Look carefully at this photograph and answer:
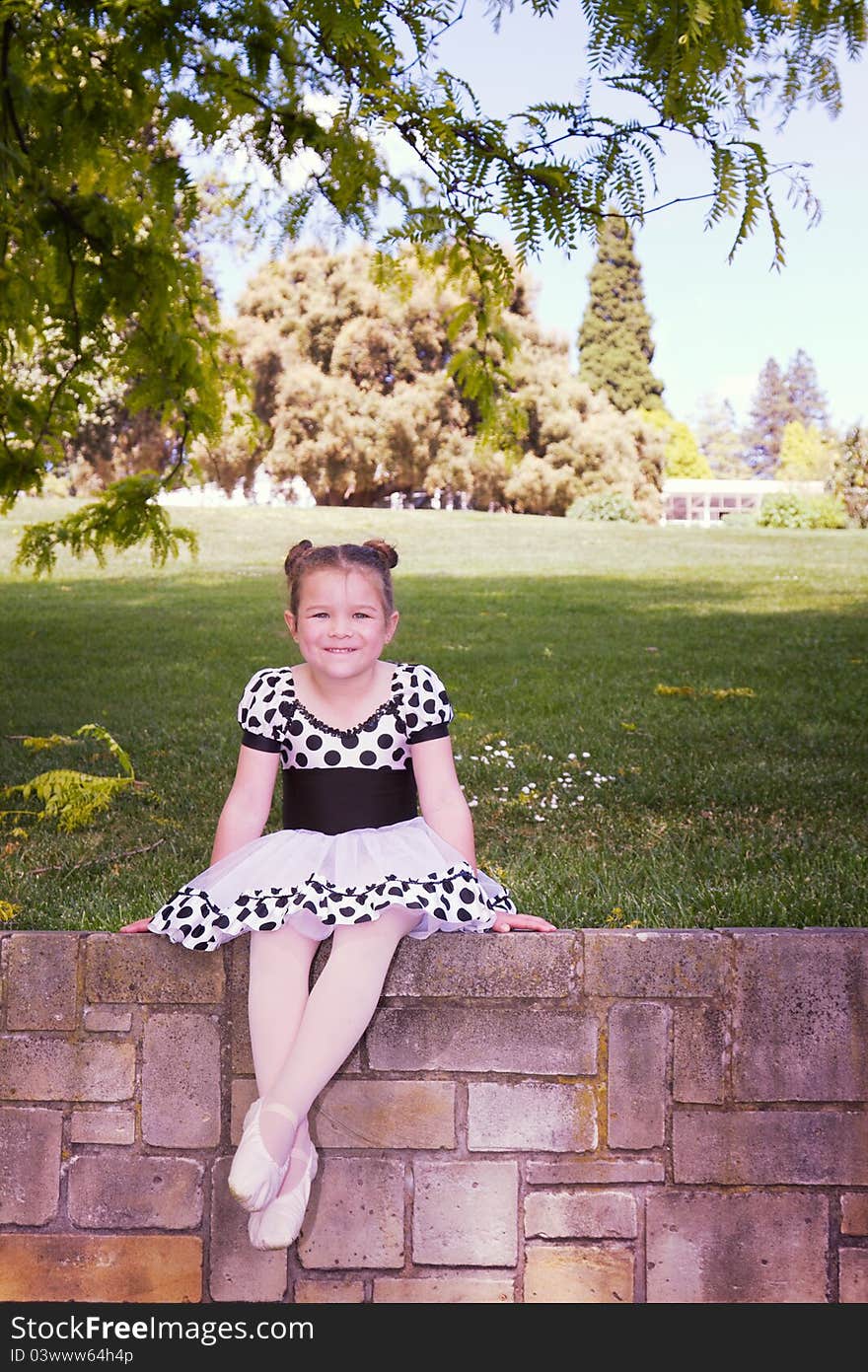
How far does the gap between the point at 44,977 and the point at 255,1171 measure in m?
0.70

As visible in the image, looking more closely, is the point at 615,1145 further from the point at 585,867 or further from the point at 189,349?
the point at 189,349

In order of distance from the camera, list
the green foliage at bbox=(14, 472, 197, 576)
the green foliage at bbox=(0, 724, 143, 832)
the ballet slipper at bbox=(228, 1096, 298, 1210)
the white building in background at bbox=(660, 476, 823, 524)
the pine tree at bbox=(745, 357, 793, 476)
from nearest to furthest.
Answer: the ballet slipper at bbox=(228, 1096, 298, 1210) < the green foliage at bbox=(0, 724, 143, 832) < the green foliage at bbox=(14, 472, 197, 576) < the white building in background at bbox=(660, 476, 823, 524) < the pine tree at bbox=(745, 357, 793, 476)

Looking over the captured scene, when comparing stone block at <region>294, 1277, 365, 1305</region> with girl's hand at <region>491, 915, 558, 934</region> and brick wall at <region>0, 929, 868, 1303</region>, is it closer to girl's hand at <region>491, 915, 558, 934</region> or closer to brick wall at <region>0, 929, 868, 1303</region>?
brick wall at <region>0, 929, 868, 1303</region>

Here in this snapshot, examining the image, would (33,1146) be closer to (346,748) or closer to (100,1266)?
(100,1266)

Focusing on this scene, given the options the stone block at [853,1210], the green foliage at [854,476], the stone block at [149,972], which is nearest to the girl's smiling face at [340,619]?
the stone block at [149,972]

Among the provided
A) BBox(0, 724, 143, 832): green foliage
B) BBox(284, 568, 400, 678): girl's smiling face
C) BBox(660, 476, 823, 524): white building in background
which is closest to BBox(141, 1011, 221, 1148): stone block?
BBox(284, 568, 400, 678): girl's smiling face

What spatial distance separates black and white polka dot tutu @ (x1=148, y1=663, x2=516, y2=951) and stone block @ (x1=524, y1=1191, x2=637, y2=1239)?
66 cm

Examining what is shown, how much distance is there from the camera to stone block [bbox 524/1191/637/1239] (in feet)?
9.80

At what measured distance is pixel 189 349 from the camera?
5.98 m

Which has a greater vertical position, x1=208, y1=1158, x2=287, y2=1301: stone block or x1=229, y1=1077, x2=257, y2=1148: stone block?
x1=229, y1=1077, x2=257, y2=1148: stone block

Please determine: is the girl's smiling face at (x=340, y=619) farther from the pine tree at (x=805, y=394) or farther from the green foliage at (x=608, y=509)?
the pine tree at (x=805, y=394)

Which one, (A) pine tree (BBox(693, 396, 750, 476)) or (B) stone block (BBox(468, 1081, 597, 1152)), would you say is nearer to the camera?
(B) stone block (BBox(468, 1081, 597, 1152))

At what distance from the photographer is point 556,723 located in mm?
7473

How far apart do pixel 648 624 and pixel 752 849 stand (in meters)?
7.62
